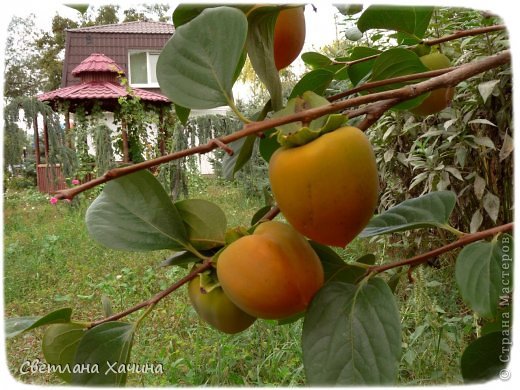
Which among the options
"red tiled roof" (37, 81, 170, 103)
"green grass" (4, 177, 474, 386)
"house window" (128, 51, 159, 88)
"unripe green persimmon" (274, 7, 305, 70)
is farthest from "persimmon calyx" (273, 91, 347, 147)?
"house window" (128, 51, 159, 88)

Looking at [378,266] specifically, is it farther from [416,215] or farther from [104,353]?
[104,353]

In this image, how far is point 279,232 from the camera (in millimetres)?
339

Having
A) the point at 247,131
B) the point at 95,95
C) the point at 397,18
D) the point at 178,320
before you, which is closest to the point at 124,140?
the point at 95,95

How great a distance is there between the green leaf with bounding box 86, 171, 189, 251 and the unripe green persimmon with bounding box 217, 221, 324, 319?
0.26ft

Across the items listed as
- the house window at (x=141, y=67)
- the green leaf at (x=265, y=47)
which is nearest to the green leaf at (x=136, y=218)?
the green leaf at (x=265, y=47)

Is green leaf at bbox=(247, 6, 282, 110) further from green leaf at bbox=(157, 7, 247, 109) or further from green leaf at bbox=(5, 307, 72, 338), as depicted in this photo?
green leaf at bbox=(5, 307, 72, 338)

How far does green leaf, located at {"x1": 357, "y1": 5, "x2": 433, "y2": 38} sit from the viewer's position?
1.81ft

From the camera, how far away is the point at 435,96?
20.7 inches

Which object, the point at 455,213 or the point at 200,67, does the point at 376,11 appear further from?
the point at 455,213

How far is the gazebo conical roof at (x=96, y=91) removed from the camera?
6949 millimetres

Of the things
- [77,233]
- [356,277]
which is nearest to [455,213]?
[356,277]

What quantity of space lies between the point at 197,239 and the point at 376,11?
326 mm

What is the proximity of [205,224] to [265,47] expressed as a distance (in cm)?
15

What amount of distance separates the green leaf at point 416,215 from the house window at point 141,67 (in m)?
8.69
